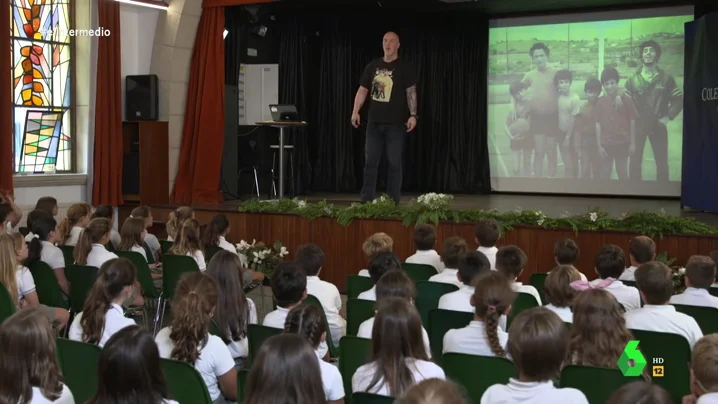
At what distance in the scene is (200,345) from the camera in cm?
303

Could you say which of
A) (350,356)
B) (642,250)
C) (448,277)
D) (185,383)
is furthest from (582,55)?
(185,383)

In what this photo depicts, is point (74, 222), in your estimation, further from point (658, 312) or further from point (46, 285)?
point (658, 312)

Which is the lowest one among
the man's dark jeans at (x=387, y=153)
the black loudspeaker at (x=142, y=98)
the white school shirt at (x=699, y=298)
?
the white school shirt at (x=699, y=298)

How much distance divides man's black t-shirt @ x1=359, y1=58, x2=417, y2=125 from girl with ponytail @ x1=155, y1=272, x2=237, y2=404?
507 cm

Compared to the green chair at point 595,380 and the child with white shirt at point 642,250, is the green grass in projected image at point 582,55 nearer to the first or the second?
the child with white shirt at point 642,250

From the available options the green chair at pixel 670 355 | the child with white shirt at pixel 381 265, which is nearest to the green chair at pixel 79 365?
the child with white shirt at pixel 381 265

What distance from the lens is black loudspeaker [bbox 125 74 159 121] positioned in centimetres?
927

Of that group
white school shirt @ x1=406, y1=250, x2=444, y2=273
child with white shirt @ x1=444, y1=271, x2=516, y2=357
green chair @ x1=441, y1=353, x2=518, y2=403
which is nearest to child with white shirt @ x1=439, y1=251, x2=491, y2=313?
child with white shirt @ x1=444, y1=271, x2=516, y2=357

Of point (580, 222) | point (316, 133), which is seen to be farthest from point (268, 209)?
point (316, 133)

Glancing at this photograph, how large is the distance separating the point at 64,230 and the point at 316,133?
6.36 meters

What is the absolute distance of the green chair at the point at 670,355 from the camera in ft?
10.3

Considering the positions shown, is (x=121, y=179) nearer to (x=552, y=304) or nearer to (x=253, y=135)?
(x=253, y=135)

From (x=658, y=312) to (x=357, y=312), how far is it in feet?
4.61

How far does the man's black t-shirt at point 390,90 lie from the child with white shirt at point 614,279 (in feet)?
12.6
